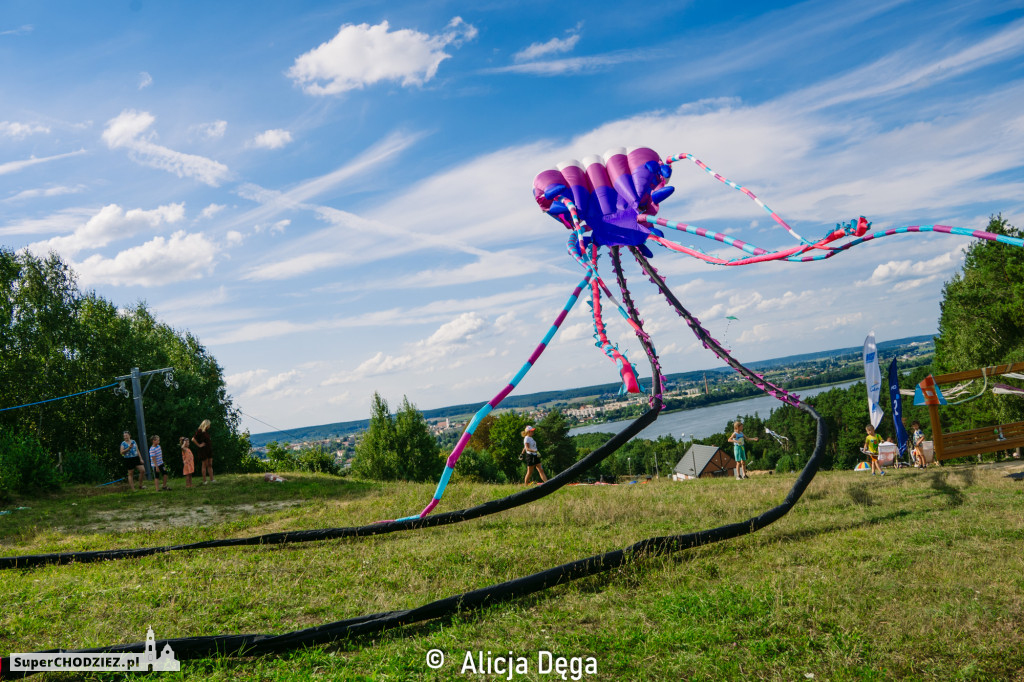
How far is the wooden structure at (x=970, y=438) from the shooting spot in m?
13.6

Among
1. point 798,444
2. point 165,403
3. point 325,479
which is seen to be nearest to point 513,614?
point 325,479

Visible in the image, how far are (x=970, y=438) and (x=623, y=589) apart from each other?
11572 mm

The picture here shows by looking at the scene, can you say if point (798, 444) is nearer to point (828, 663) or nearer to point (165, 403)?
point (165, 403)

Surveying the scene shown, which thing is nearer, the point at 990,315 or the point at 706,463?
the point at 990,315

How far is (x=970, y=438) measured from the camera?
14.0m

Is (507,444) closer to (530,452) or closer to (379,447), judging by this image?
(379,447)

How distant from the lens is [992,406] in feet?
120

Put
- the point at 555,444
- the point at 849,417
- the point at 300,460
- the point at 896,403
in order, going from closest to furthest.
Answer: the point at 896,403 → the point at 300,460 → the point at 555,444 → the point at 849,417

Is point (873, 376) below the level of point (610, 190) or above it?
below

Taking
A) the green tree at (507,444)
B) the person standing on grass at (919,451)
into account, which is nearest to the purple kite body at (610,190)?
the person standing on grass at (919,451)

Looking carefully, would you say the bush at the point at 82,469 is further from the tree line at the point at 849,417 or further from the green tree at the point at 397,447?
the green tree at the point at 397,447

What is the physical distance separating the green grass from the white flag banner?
1.72m

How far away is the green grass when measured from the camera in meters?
5.29

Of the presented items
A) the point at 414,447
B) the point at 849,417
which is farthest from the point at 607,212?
the point at 849,417
